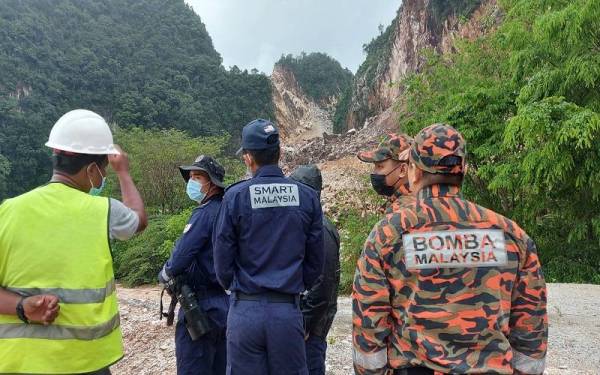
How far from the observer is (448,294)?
1.72 m

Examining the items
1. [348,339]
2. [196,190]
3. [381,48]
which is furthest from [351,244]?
[381,48]

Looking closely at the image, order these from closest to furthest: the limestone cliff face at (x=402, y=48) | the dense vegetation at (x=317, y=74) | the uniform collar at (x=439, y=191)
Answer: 1. the uniform collar at (x=439, y=191)
2. the limestone cliff face at (x=402, y=48)
3. the dense vegetation at (x=317, y=74)

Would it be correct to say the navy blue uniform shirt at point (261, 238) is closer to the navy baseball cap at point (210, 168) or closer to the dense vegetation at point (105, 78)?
the navy baseball cap at point (210, 168)

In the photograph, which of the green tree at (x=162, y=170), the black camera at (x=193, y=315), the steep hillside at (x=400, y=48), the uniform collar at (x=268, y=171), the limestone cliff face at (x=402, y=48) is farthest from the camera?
the limestone cliff face at (x=402, y=48)

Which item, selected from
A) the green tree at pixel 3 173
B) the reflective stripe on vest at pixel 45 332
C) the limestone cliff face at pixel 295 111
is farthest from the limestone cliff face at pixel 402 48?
the reflective stripe on vest at pixel 45 332

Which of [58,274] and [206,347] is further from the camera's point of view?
[206,347]

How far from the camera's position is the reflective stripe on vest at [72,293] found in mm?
1745

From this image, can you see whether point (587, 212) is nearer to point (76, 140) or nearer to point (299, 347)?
point (299, 347)

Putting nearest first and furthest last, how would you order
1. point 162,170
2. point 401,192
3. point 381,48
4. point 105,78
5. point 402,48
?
1. point 401,192
2. point 162,170
3. point 402,48
4. point 105,78
5. point 381,48

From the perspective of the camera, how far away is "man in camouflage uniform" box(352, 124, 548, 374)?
67.7 inches

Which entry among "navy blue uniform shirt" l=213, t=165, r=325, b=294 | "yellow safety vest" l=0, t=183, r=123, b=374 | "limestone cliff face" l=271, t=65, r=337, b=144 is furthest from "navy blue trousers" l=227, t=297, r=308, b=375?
"limestone cliff face" l=271, t=65, r=337, b=144

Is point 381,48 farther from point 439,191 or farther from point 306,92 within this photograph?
point 439,191

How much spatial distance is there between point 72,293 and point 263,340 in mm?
984

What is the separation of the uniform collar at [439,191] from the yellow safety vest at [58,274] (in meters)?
1.21
